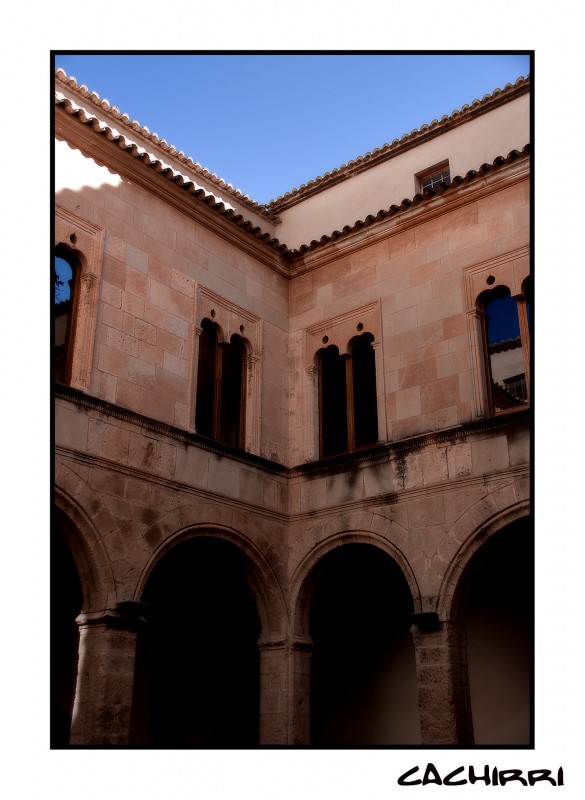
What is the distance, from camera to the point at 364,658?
448 inches

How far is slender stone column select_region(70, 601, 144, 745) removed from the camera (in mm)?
7297

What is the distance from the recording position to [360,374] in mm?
10547

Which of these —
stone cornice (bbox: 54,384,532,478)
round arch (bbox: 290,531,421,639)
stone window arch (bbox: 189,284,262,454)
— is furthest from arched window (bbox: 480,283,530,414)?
stone window arch (bbox: 189,284,262,454)

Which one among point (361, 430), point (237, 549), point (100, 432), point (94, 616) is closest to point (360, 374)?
point (361, 430)

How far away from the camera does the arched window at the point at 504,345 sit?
913cm

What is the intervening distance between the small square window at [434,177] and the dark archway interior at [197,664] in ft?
20.5

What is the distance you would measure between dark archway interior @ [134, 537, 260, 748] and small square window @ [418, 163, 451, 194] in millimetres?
6237

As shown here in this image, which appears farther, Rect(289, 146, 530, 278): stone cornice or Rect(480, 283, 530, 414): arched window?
Rect(289, 146, 530, 278): stone cornice

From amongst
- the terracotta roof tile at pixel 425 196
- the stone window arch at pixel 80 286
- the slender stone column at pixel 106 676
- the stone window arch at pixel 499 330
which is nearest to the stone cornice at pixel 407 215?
the terracotta roof tile at pixel 425 196

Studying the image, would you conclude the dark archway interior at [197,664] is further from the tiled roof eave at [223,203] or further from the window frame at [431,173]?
the window frame at [431,173]

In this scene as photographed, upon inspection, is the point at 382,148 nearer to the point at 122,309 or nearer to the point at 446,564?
the point at 122,309

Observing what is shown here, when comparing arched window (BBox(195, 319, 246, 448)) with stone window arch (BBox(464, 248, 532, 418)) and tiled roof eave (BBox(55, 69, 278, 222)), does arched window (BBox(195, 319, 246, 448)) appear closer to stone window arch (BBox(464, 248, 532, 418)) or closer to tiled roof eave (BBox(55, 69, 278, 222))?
stone window arch (BBox(464, 248, 532, 418))
